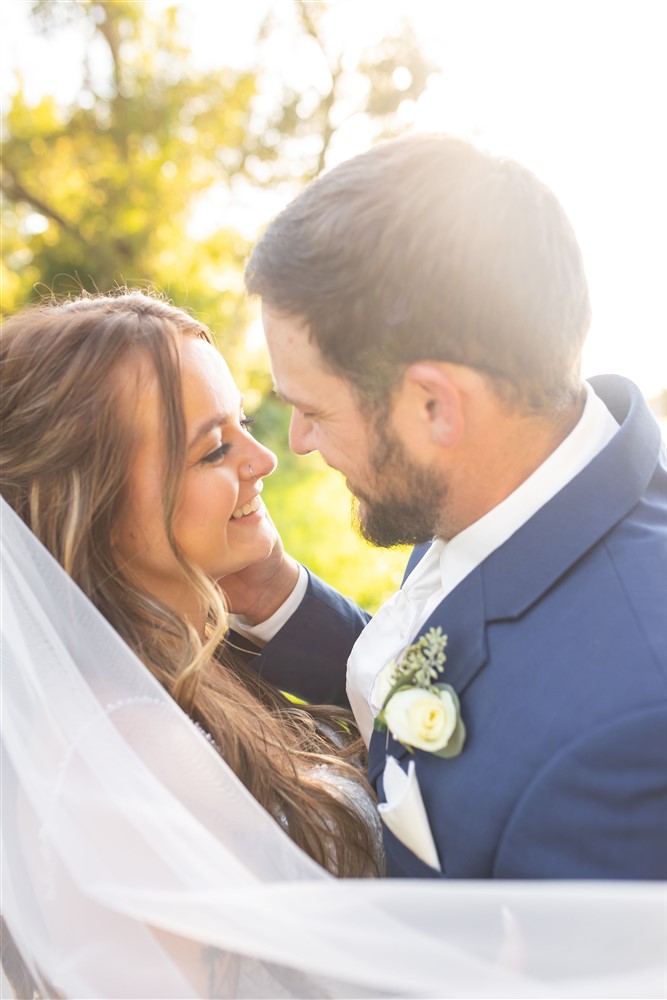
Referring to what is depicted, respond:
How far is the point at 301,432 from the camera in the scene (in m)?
2.16

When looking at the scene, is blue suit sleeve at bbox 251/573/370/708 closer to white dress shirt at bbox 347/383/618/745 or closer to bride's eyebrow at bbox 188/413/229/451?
white dress shirt at bbox 347/383/618/745

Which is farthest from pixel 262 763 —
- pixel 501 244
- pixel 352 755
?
pixel 501 244

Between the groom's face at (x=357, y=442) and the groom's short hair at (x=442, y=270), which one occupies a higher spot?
the groom's short hair at (x=442, y=270)

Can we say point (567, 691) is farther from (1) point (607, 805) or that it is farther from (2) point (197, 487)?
(2) point (197, 487)

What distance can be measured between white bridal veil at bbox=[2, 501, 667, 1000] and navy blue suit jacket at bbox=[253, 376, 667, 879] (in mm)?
116

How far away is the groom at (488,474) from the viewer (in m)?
1.60

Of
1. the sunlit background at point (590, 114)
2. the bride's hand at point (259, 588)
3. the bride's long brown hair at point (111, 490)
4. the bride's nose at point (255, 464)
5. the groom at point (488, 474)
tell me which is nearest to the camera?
the groom at point (488, 474)

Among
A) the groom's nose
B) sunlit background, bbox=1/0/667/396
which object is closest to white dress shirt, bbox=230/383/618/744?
sunlit background, bbox=1/0/667/396

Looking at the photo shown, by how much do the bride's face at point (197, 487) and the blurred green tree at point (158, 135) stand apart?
13471mm

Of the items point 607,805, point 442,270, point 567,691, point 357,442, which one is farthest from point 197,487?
point 607,805

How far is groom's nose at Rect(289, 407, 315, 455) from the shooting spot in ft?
7.02

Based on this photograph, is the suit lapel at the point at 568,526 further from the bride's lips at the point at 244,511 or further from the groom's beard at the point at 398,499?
the bride's lips at the point at 244,511

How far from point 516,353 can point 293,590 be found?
1142 mm

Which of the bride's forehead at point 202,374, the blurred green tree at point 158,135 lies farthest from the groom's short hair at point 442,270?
the blurred green tree at point 158,135
